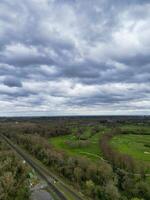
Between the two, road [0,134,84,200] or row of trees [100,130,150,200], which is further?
row of trees [100,130,150,200]

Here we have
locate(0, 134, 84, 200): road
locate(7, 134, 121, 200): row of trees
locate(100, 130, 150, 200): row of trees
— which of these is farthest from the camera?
locate(100, 130, 150, 200): row of trees

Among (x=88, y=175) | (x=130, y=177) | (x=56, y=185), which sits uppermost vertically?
(x=88, y=175)

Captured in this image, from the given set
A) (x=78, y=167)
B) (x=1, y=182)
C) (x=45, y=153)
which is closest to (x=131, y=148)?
(x=45, y=153)

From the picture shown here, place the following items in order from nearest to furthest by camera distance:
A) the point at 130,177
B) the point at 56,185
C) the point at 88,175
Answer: the point at 56,185
the point at 130,177
the point at 88,175

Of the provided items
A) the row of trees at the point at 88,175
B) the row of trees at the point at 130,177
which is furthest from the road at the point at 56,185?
the row of trees at the point at 130,177

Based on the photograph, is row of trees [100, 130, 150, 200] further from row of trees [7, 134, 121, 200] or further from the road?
the road

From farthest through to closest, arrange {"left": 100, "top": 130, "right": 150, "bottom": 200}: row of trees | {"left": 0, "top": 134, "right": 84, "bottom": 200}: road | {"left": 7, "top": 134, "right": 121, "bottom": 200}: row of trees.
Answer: {"left": 100, "top": 130, "right": 150, "bottom": 200}: row of trees < {"left": 7, "top": 134, "right": 121, "bottom": 200}: row of trees < {"left": 0, "top": 134, "right": 84, "bottom": 200}: road

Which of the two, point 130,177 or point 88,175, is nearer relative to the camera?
point 130,177

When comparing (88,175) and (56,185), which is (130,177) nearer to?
(88,175)

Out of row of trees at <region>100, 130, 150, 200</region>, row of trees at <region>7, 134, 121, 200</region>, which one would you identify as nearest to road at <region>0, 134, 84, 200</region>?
row of trees at <region>7, 134, 121, 200</region>

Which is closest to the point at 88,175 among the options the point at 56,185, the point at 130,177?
the point at 56,185

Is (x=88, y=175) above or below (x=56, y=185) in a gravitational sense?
above

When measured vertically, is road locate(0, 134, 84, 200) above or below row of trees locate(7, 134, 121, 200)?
below

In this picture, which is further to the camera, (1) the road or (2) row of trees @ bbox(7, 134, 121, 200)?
(2) row of trees @ bbox(7, 134, 121, 200)
